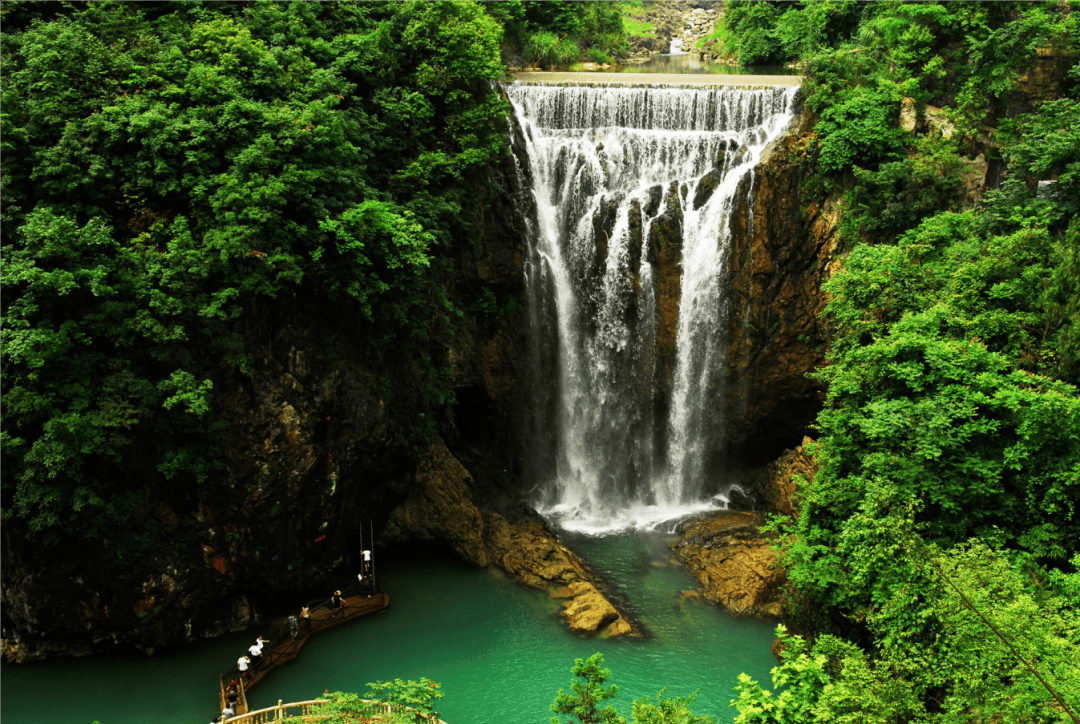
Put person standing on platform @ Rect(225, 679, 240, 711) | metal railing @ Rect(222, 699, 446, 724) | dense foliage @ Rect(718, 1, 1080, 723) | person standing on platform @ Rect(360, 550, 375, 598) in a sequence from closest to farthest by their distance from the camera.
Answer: dense foliage @ Rect(718, 1, 1080, 723), metal railing @ Rect(222, 699, 446, 724), person standing on platform @ Rect(225, 679, 240, 711), person standing on platform @ Rect(360, 550, 375, 598)

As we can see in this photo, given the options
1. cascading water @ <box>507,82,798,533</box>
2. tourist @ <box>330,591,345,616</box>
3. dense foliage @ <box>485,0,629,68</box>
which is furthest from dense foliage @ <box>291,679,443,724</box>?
dense foliage @ <box>485,0,629,68</box>

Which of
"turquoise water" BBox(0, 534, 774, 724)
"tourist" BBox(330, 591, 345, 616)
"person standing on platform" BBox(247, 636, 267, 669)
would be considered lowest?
"turquoise water" BBox(0, 534, 774, 724)

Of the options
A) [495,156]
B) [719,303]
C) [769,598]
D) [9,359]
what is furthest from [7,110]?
[769,598]

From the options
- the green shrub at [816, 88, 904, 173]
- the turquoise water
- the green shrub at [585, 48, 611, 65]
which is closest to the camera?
the turquoise water

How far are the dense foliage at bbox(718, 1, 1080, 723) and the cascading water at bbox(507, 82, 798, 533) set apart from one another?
151 inches

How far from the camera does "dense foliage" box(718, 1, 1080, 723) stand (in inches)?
376

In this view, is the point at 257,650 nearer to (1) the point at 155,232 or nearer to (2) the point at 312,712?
(2) the point at 312,712

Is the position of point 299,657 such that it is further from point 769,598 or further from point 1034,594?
point 1034,594

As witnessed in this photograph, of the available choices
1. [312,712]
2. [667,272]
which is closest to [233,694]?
[312,712]

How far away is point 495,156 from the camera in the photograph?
20.9 m

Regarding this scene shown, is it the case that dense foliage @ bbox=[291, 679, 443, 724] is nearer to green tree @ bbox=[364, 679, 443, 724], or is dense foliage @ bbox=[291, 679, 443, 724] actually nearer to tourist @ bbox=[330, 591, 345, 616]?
green tree @ bbox=[364, 679, 443, 724]

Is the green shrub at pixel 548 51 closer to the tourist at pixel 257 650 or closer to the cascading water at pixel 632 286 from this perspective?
the cascading water at pixel 632 286

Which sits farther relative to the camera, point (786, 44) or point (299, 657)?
point (786, 44)

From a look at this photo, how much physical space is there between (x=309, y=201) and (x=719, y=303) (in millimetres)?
13158
